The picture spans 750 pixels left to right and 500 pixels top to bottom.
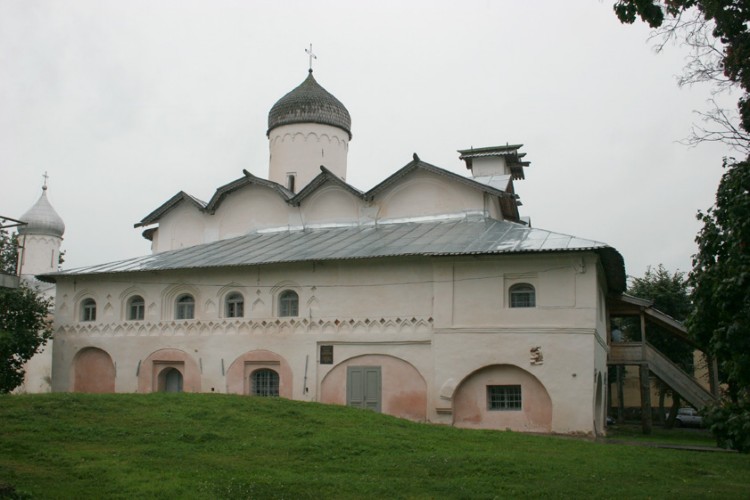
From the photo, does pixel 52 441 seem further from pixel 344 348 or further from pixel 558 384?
pixel 558 384

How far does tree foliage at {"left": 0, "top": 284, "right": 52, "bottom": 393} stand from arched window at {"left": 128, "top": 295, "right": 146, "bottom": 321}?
110 inches

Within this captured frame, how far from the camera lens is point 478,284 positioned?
20594mm

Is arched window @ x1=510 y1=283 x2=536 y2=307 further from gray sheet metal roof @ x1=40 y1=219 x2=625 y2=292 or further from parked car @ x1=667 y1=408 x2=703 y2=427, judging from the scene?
parked car @ x1=667 y1=408 x2=703 y2=427

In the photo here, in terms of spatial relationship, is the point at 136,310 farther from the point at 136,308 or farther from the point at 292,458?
the point at 292,458

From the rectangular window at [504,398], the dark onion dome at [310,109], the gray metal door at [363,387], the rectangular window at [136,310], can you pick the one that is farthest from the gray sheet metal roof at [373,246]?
the dark onion dome at [310,109]

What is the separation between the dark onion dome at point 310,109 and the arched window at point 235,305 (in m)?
8.80

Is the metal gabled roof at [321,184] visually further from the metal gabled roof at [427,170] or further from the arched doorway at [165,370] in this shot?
the arched doorway at [165,370]

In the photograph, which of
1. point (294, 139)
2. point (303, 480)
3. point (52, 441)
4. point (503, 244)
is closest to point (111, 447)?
point (52, 441)

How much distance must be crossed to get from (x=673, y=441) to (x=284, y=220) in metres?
13.3

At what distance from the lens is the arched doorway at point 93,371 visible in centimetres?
2452

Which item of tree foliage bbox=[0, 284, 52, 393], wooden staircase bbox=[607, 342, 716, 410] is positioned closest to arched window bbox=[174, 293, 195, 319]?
tree foliage bbox=[0, 284, 52, 393]

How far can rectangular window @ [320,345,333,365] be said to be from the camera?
21.8 m

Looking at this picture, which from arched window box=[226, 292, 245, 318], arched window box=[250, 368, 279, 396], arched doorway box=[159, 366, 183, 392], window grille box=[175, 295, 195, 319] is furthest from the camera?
window grille box=[175, 295, 195, 319]

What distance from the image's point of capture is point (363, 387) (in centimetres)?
2144
